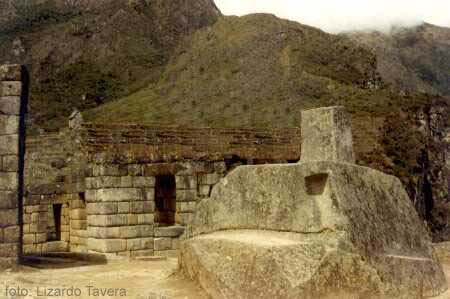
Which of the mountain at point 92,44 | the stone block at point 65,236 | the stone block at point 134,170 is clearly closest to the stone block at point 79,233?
the stone block at point 65,236

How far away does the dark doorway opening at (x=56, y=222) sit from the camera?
51.8 ft

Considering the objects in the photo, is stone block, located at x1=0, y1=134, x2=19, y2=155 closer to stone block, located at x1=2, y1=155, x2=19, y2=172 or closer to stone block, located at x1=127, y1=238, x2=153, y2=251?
stone block, located at x1=2, y1=155, x2=19, y2=172

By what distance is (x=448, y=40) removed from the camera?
67.4 meters

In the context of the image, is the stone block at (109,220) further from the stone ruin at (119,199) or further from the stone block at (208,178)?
Answer: the stone block at (208,178)

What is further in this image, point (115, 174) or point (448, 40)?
point (448, 40)

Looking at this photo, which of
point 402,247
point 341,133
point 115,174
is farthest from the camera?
point 115,174

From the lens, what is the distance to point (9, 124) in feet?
32.9

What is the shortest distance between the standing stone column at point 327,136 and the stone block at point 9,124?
441 centimetres

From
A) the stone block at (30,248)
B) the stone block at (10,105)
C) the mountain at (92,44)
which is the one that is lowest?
the stone block at (30,248)

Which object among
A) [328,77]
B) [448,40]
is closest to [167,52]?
[328,77]

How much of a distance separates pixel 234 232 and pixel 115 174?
7131 mm

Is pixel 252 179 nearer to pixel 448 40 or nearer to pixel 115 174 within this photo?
pixel 115 174

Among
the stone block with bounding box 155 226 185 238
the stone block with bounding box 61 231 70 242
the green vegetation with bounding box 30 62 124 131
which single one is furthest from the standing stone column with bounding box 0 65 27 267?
the green vegetation with bounding box 30 62 124 131

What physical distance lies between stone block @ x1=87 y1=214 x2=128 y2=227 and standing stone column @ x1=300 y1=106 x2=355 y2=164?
21.7ft
